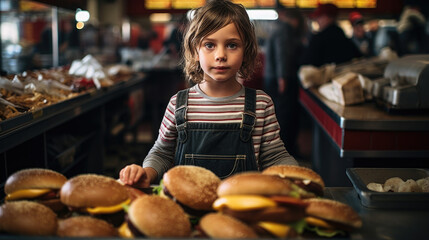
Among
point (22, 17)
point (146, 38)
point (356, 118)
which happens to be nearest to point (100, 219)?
point (356, 118)

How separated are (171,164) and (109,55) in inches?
239

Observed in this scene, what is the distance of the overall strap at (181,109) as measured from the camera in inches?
74.9

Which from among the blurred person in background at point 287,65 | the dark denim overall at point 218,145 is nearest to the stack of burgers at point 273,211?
the dark denim overall at point 218,145

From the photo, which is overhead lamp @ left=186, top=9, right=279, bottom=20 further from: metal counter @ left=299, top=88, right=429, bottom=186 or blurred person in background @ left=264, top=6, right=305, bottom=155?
metal counter @ left=299, top=88, right=429, bottom=186

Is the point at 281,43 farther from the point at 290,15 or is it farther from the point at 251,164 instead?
the point at 251,164

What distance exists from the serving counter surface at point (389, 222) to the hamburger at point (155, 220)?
260mm

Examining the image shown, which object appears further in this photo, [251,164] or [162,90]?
[162,90]

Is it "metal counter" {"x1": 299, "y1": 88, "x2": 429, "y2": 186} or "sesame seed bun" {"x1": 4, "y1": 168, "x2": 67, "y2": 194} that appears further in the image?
"metal counter" {"x1": 299, "y1": 88, "x2": 429, "y2": 186}

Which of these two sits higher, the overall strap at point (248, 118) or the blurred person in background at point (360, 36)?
the blurred person in background at point (360, 36)

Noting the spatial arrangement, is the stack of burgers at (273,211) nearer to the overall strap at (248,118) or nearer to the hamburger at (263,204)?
the hamburger at (263,204)

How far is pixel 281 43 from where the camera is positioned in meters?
6.18

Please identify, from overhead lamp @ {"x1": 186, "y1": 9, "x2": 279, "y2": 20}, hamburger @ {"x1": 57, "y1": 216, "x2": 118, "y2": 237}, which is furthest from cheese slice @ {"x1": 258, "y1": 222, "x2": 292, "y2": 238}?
overhead lamp @ {"x1": 186, "y1": 9, "x2": 279, "y2": 20}

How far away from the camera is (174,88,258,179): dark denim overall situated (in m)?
1.86

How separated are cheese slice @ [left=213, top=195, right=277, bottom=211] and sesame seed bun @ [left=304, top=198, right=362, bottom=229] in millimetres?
134
